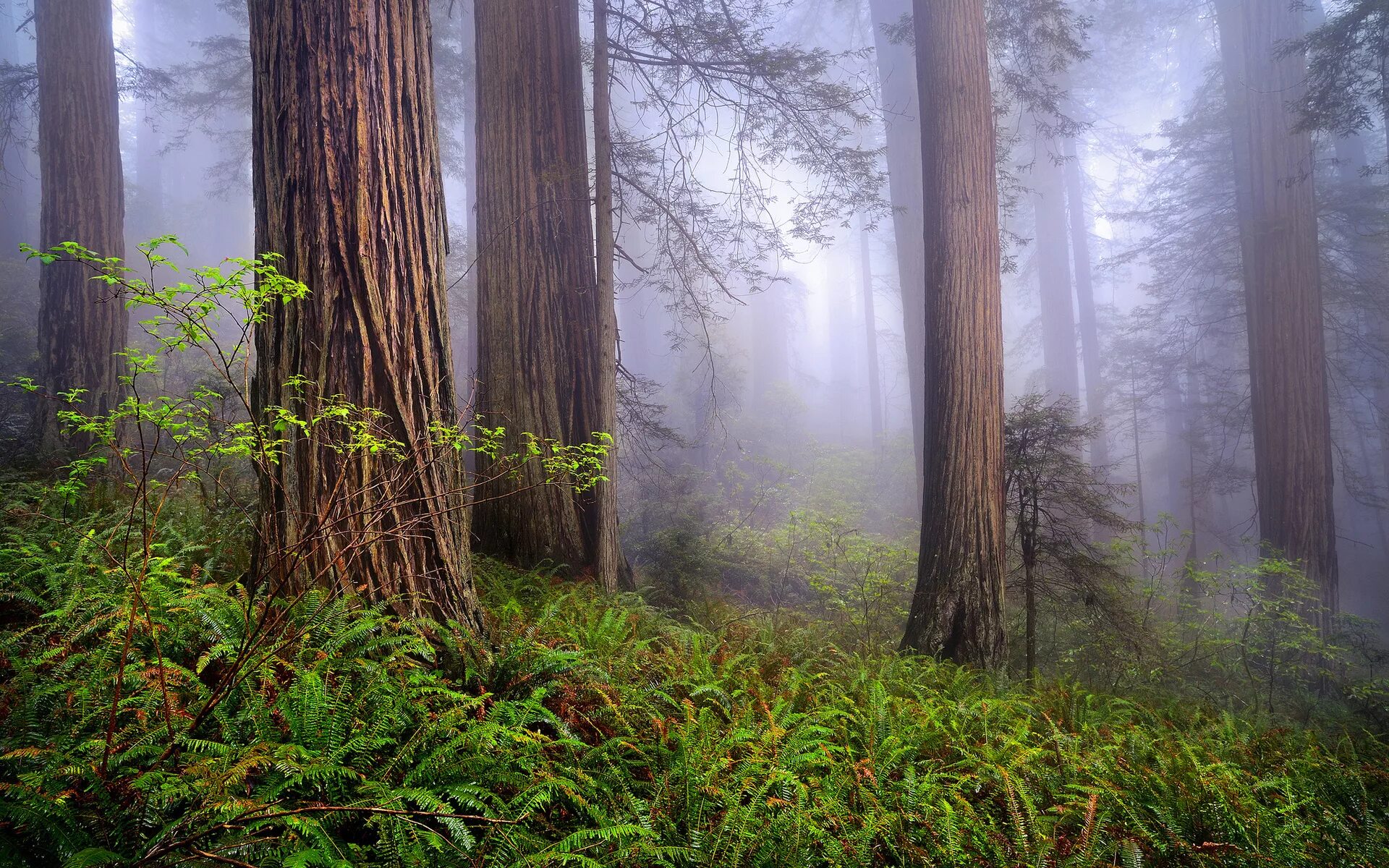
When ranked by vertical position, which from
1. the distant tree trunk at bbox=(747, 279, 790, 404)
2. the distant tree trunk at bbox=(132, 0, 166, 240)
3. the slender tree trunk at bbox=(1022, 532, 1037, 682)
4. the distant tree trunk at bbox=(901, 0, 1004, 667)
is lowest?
the slender tree trunk at bbox=(1022, 532, 1037, 682)

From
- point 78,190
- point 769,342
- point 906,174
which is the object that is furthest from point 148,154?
point 906,174

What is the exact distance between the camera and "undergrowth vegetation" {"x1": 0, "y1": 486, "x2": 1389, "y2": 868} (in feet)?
5.14

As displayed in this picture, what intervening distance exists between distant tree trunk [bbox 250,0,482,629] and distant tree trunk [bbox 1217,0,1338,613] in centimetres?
974

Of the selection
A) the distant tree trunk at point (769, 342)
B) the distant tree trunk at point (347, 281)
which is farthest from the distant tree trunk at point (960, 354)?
the distant tree trunk at point (769, 342)

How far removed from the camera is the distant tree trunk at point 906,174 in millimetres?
11922

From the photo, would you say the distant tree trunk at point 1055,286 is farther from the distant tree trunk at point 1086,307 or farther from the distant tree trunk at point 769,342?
the distant tree trunk at point 769,342

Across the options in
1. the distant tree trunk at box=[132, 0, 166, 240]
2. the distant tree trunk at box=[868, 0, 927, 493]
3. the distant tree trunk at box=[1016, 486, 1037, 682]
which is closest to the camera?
the distant tree trunk at box=[1016, 486, 1037, 682]

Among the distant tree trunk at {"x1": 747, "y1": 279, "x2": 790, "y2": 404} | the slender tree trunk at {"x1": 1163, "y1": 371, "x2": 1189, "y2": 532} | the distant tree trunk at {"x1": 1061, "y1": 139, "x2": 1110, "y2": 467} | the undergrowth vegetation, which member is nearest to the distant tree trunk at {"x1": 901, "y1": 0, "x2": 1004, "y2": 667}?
the undergrowth vegetation

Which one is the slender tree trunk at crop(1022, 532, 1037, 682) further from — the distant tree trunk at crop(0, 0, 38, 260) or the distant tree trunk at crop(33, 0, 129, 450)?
the distant tree trunk at crop(0, 0, 38, 260)

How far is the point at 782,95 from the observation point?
587 cm

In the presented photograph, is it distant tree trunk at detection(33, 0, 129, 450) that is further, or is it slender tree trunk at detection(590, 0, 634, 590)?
distant tree trunk at detection(33, 0, 129, 450)

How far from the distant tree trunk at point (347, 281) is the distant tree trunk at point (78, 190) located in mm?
5454

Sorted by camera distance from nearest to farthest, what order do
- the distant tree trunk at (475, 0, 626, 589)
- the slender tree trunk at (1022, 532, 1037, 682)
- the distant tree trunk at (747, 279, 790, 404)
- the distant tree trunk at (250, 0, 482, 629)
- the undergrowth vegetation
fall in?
the undergrowth vegetation
the distant tree trunk at (250, 0, 482, 629)
the distant tree trunk at (475, 0, 626, 589)
the slender tree trunk at (1022, 532, 1037, 682)
the distant tree trunk at (747, 279, 790, 404)

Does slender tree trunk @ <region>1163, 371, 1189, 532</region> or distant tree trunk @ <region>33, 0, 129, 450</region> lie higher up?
distant tree trunk @ <region>33, 0, 129, 450</region>
